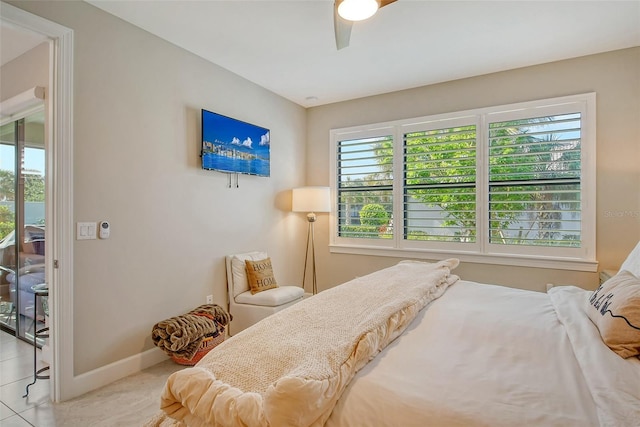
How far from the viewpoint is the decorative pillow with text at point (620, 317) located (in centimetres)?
123

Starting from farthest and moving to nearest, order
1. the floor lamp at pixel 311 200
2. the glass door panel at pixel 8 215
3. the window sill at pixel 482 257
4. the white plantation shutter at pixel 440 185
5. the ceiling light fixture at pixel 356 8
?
the floor lamp at pixel 311 200, the white plantation shutter at pixel 440 185, the glass door panel at pixel 8 215, the window sill at pixel 482 257, the ceiling light fixture at pixel 356 8

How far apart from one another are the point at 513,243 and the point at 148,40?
385cm

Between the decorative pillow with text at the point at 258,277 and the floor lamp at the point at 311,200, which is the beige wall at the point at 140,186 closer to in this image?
the decorative pillow with text at the point at 258,277

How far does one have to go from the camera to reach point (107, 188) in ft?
7.98

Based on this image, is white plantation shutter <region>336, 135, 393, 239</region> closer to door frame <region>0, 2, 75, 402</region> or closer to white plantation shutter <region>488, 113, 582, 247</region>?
white plantation shutter <region>488, 113, 582, 247</region>

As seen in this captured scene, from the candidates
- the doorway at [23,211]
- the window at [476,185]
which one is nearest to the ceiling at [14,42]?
the doorway at [23,211]

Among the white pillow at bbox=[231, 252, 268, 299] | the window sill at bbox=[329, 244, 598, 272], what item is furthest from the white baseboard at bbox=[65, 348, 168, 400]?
the window sill at bbox=[329, 244, 598, 272]

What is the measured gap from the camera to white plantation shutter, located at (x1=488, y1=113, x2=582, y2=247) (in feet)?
10.3

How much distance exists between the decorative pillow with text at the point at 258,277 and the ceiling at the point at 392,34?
79.1 inches

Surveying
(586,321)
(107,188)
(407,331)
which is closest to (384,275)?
(407,331)

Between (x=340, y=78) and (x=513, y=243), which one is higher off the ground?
(x=340, y=78)

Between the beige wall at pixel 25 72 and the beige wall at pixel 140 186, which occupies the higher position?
the beige wall at pixel 25 72

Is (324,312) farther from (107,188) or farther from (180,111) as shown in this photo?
(180,111)

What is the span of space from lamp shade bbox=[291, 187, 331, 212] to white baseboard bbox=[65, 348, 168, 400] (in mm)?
2146
